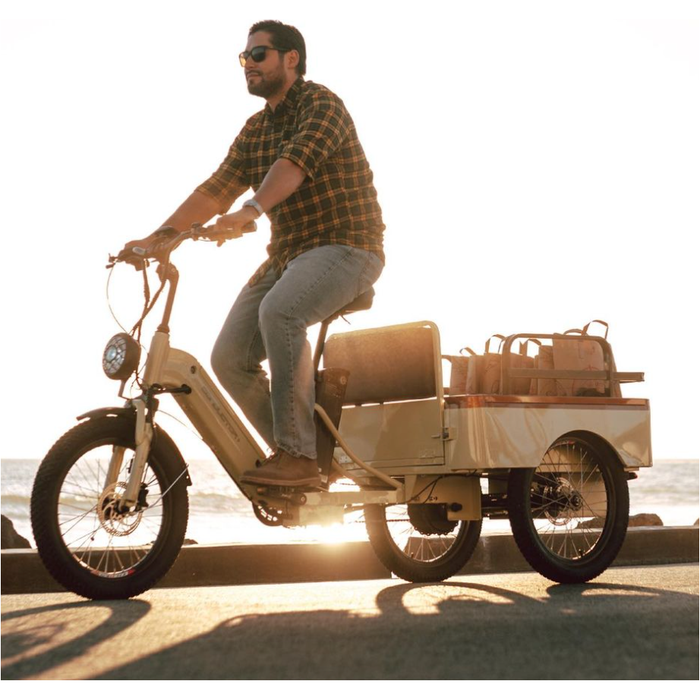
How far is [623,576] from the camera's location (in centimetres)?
639

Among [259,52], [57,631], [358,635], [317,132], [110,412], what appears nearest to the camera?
[358,635]

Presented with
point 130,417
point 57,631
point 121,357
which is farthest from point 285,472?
point 57,631

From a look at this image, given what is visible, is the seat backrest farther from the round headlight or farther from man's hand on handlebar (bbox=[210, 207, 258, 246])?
the round headlight

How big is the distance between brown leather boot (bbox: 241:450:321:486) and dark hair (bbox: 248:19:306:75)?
182cm

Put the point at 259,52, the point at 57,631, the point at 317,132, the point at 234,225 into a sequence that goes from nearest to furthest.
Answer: the point at 57,631 → the point at 234,225 → the point at 317,132 → the point at 259,52

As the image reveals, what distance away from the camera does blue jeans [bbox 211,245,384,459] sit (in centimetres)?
508

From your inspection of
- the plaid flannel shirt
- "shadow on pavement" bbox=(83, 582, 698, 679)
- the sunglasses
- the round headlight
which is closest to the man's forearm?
the plaid flannel shirt

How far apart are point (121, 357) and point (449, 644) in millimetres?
1951

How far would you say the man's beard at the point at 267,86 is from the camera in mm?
5371

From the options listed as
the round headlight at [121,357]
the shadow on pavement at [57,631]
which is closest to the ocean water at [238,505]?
the round headlight at [121,357]

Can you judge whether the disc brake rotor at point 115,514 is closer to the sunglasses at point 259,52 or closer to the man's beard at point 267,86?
the man's beard at point 267,86

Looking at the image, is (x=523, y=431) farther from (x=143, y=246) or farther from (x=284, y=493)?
(x=143, y=246)

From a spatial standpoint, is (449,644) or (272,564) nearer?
(449,644)

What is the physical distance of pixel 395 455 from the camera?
5.91m
